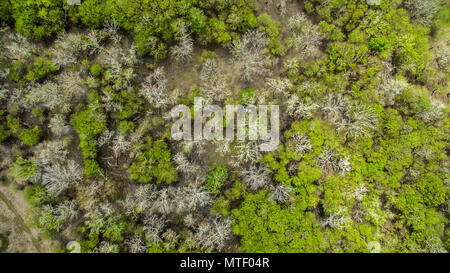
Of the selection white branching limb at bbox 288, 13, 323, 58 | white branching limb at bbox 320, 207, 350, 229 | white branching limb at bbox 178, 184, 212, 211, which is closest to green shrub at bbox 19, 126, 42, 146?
white branching limb at bbox 178, 184, 212, 211

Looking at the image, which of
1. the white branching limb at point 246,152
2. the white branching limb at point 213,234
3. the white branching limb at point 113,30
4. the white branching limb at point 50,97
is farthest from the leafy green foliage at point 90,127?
the white branching limb at point 246,152

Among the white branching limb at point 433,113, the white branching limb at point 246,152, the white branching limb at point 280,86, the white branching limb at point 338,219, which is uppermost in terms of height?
the white branching limb at point 280,86

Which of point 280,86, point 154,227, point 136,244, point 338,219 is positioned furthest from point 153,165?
point 338,219

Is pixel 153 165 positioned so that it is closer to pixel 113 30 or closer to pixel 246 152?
pixel 246 152

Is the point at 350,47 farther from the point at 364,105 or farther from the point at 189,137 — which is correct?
the point at 189,137

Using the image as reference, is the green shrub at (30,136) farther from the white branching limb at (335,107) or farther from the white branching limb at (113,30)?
the white branching limb at (335,107)
